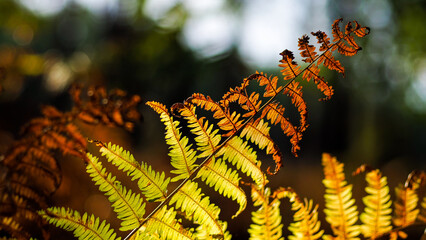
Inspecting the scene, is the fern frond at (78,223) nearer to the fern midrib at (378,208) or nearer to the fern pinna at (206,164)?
the fern pinna at (206,164)

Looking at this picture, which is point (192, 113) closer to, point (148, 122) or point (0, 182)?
point (0, 182)

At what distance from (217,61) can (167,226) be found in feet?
37.3

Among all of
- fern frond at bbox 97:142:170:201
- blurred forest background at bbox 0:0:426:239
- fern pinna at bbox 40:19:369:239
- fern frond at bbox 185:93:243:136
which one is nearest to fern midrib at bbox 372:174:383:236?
fern pinna at bbox 40:19:369:239

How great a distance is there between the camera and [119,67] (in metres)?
7.43

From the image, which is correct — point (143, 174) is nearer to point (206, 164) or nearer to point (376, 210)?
point (206, 164)

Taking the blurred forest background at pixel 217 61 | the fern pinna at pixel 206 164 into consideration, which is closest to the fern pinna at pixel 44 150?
the fern pinna at pixel 206 164

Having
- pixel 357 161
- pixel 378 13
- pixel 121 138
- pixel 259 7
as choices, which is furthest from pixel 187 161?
pixel 259 7

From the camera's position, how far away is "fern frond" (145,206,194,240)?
566mm

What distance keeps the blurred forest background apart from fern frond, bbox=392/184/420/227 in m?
2.14

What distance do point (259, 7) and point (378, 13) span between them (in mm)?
3711

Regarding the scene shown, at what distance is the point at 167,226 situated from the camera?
1.86 feet

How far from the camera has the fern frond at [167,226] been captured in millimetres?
566

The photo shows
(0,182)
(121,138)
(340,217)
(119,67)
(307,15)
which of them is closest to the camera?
(340,217)

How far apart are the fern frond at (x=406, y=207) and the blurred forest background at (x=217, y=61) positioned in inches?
84.3
